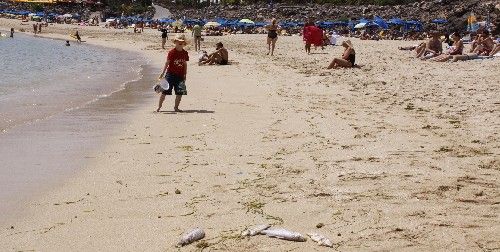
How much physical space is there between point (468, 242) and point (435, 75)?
10.6 metres

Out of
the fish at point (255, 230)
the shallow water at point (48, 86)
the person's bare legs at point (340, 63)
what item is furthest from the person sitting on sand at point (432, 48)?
the fish at point (255, 230)

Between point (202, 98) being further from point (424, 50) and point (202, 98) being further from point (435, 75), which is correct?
point (424, 50)

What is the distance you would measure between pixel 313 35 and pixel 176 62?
50.7 feet

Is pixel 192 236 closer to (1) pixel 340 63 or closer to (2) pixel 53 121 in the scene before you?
(2) pixel 53 121

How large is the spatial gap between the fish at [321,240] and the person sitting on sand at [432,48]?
1593 centimetres

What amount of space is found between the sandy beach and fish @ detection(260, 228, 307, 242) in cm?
6

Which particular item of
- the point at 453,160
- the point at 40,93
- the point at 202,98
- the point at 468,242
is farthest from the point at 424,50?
the point at 468,242

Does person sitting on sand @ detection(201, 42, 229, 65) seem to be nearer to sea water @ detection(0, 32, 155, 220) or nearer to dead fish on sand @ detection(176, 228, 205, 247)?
sea water @ detection(0, 32, 155, 220)

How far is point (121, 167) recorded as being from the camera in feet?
21.5

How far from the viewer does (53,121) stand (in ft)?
32.8

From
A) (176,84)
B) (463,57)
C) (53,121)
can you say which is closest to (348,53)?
(463,57)

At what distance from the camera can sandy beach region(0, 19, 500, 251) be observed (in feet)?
13.8

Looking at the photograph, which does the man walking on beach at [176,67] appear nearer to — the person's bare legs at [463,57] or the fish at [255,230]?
the fish at [255,230]

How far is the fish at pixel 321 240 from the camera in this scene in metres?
3.97
